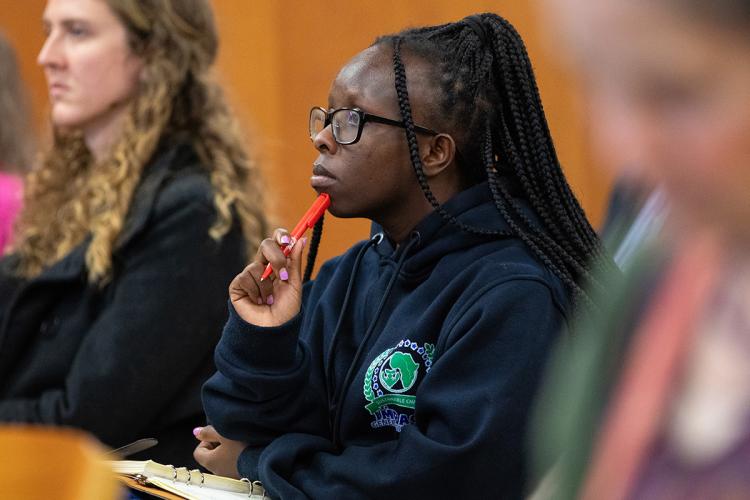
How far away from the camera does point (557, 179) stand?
6.18 feet

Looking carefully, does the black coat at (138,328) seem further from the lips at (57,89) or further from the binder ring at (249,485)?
the binder ring at (249,485)

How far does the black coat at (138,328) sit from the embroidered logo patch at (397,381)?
0.82m

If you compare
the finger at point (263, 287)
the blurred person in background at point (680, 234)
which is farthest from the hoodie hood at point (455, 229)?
the blurred person in background at point (680, 234)

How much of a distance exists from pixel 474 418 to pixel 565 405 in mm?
920

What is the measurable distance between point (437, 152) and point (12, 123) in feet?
7.70

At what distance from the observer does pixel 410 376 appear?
5.72 ft

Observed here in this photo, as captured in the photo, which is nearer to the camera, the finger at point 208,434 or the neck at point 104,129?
the finger at point 208,434

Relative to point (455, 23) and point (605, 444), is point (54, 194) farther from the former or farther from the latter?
point (605, 444)

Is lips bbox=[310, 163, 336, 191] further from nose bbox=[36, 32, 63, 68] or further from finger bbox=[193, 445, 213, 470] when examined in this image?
nose bbox=[36, 32, 63, 68]

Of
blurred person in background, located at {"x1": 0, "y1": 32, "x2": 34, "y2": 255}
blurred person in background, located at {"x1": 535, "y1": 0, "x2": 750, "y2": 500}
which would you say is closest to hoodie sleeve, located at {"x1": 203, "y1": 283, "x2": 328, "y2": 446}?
blurred person in background, located at {"x1": 535, "y1": 0, "x2": 750, "y2": 500}

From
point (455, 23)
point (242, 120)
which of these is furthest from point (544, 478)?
point (242, 120)

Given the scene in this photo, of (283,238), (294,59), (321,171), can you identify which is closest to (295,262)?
(283,238)

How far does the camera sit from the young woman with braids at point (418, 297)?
5.50ft

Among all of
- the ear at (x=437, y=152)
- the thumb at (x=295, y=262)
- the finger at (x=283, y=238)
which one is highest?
the ear at (x=437, y=152)
